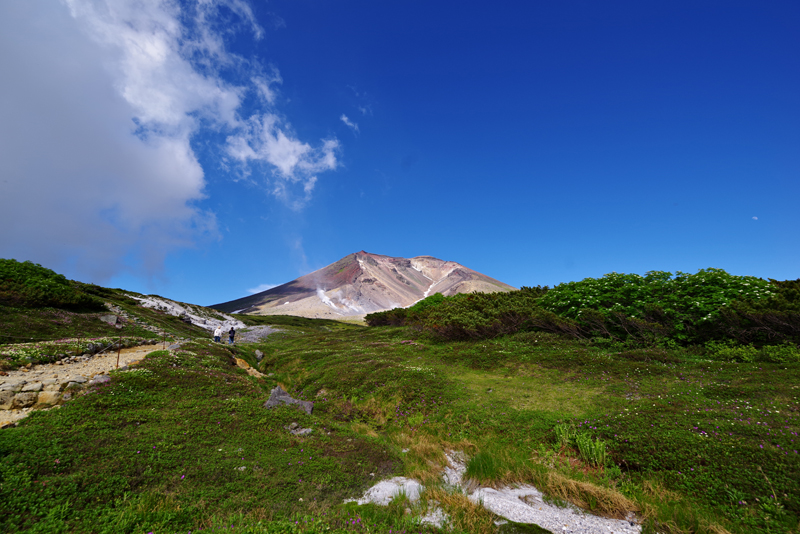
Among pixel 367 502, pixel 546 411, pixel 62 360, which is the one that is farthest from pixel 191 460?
pixel 62 360

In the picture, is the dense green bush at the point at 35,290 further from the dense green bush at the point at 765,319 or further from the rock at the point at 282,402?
the dense green bush at the point at 765,319

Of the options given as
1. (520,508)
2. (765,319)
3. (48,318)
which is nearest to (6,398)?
(520,508)

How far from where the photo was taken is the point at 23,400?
9500 millimetres

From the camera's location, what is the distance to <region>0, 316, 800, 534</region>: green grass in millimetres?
6215

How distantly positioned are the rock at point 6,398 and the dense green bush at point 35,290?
21.2 m

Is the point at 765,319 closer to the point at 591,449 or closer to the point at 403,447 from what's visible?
the point at 591,449

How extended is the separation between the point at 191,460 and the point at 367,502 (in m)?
4.65

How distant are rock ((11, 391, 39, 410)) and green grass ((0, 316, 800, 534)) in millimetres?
1493

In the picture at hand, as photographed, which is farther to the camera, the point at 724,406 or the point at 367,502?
the point at 724,406

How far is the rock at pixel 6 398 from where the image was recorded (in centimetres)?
910

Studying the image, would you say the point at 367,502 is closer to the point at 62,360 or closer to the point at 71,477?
the point at 71,477

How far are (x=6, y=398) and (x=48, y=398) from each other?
2.85ft

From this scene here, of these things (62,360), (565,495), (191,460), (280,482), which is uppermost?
(62,360)

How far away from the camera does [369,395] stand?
16328 millimetres
